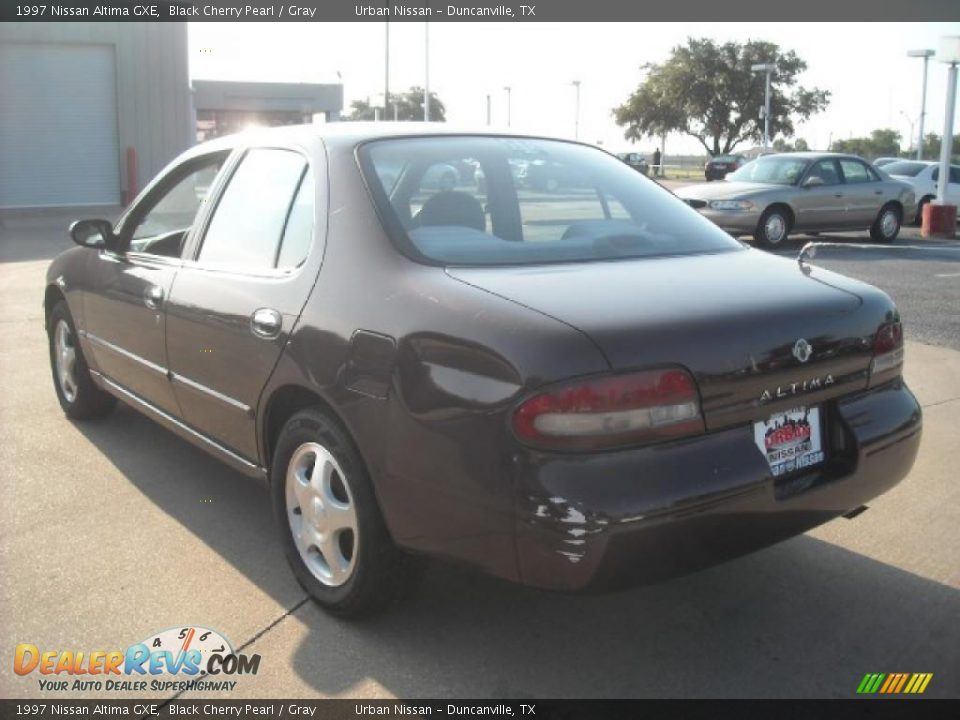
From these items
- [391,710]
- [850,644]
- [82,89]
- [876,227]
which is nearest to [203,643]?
[391,710]

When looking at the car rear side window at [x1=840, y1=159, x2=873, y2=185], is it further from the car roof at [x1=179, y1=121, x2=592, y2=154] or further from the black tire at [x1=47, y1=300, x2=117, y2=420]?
the black tire at [x1=47, y1=300, x2=117, y2=420]

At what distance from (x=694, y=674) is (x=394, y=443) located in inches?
44.3

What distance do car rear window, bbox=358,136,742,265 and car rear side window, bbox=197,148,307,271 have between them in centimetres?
38

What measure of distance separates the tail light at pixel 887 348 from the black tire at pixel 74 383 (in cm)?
388

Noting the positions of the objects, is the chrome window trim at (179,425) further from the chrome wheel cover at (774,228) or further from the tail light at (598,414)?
the chrome wheel cover at (774,228)

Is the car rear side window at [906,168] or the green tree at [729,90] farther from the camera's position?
the green tree at [729,90]

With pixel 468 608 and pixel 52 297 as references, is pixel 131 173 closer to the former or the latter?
pixel 52 297

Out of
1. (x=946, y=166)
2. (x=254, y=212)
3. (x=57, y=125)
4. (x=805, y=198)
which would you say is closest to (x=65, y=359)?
(x=254, y=212)

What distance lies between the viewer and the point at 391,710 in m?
2.66

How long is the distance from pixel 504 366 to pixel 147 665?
1467mm

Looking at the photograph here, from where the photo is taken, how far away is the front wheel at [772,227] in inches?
581

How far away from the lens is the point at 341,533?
3123 millimetres

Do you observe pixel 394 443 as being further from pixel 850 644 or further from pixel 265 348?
pixel 850 644

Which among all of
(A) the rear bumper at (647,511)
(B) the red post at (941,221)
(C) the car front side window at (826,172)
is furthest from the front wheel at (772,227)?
(A) the rear bumper at (647,511)
